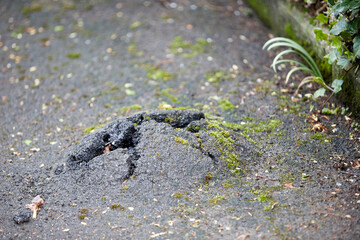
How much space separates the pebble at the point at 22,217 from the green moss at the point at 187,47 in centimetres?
284

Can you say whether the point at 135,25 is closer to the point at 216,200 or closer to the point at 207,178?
the point at 207,178

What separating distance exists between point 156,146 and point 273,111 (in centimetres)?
135

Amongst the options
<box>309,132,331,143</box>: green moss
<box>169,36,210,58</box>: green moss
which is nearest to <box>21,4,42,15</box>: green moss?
<box>169,36,210,58</box>: green moss

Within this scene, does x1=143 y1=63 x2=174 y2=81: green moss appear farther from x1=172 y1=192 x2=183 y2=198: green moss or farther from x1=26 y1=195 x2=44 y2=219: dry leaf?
x1=26 y1=195 x2=44 y2=219: dry leaf

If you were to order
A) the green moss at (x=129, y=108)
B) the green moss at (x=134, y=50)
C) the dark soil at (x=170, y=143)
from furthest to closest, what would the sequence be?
the green moss at (x=134, y=50) < the green moss at (x=129, y=108) < the dark soil at (x=170, y=143)

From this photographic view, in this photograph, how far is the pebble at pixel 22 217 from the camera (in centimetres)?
252

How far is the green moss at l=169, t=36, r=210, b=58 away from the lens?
15.4 ft

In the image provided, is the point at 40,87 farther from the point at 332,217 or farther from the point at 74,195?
the point at 332,217

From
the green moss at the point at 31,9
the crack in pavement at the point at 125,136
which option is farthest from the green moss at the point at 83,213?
the green moss at the point at 31,9

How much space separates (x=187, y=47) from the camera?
482 centimetres

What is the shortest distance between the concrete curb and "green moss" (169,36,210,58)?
1063mm

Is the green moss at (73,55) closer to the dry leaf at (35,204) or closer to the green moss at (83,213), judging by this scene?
the dry leaf at (35,204)

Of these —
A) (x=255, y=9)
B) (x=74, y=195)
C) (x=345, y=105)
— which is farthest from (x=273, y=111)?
(x=255, y=9)

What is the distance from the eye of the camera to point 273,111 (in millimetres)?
3529
